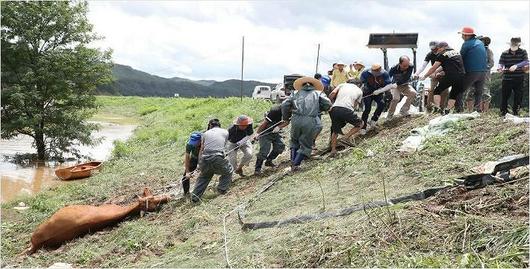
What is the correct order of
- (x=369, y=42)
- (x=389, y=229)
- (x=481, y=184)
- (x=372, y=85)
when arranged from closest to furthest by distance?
(x=389, y=229)
(x=481, y=184)
(x=372, y=85)
(x=369, y=42)

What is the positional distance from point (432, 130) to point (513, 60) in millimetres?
2100

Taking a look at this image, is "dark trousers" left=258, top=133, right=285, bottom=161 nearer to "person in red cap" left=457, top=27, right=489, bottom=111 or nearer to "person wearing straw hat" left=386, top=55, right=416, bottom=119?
"person wearing straw hat" left=386, top=55, right=416, bottom=119

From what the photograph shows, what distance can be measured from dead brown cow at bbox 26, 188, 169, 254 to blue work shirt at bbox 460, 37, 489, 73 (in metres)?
5.98

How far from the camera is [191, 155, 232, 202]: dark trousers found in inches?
334

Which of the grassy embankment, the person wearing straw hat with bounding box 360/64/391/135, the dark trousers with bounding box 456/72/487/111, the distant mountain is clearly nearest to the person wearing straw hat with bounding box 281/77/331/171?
the grassy embankment

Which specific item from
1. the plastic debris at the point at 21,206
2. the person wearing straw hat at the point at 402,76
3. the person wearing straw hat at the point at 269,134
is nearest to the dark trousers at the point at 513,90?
the person wearing straw hat at the point at 402,76

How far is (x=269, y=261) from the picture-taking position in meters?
4.72

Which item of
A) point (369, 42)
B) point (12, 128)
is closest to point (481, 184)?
point (369, 42)

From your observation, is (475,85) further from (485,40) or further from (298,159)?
(298,159)

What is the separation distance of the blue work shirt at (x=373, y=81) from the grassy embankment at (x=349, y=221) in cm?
83

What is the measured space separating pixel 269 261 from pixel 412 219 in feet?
4.23

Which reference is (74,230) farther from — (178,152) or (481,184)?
(178,152)

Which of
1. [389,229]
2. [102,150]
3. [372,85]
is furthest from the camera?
[102,150]

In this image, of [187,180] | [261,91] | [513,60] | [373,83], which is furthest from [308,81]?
[261,91]
